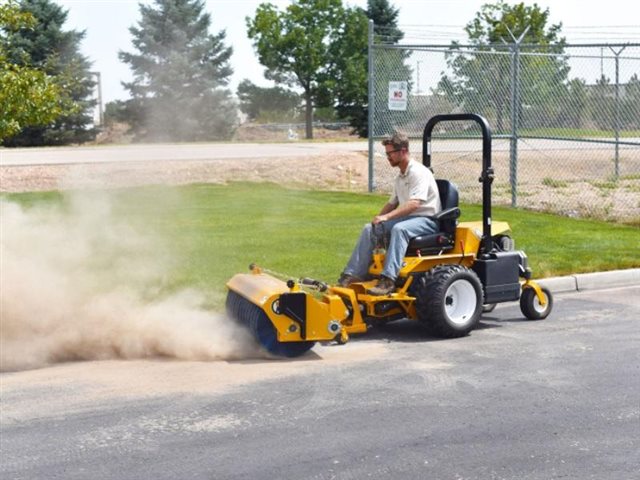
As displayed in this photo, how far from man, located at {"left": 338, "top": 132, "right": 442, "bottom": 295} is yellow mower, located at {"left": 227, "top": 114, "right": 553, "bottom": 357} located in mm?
95

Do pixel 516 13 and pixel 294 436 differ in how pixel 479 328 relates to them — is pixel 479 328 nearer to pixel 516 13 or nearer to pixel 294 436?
pixel 294 436

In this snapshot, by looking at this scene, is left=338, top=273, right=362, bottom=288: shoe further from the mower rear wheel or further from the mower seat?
the mower rear wheel

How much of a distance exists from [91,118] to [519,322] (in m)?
25.0

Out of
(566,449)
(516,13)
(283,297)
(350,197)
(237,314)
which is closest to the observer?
(566,449)

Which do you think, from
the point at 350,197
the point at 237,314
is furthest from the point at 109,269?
the point at 350,197

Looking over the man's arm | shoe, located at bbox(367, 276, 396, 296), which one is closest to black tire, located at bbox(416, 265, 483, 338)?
shoe, located at bbox(367, 276, 396, 296)

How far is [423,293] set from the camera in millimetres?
8203

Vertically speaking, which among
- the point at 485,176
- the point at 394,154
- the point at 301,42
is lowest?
the point at 485,176

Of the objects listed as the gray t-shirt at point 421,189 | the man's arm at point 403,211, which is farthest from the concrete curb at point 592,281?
the man's arm at point 403,211

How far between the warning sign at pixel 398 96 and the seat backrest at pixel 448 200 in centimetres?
1028

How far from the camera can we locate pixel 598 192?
1917 cm

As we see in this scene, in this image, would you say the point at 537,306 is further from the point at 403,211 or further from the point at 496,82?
the point at 496,82

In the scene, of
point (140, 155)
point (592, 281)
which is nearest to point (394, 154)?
point (592, 281)

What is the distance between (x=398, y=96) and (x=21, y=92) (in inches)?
401
